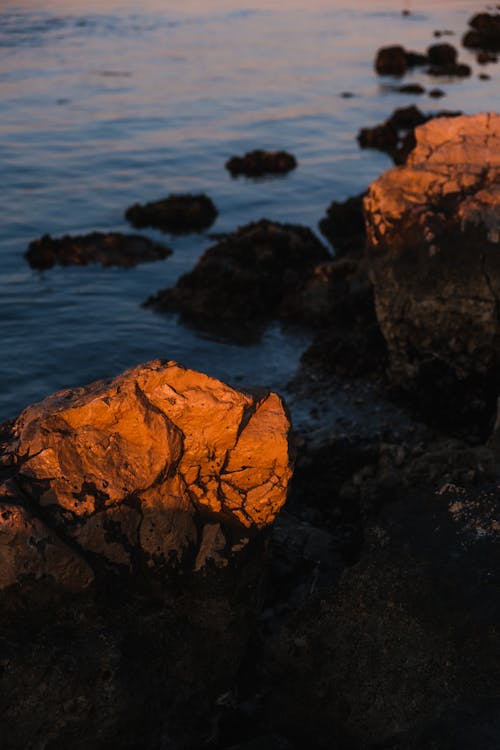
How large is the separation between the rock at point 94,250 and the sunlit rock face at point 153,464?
36.0 feet

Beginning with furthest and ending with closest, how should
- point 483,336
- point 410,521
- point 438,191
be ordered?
point 438,191, point 483,336, point 410,521

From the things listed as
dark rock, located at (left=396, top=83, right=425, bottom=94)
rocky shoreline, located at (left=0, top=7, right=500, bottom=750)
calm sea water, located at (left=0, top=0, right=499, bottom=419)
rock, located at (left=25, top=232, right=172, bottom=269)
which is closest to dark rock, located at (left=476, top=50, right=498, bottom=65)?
calm sea water, located at (left=0, top=0, right=499, bottom=419)

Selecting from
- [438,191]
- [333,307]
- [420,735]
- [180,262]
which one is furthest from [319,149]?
[420,735]

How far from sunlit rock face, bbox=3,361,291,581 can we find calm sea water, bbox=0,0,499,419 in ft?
19.6

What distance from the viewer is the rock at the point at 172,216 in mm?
18078

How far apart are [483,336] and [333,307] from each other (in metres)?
3.83

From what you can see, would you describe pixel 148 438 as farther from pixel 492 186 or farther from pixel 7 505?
pixel 492 186

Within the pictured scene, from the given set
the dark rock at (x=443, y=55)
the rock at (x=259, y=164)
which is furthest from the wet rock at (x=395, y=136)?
the dark rock at (x=443, y=55)

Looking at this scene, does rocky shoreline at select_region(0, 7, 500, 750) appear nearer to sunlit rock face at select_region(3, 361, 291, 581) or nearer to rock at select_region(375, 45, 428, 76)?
sunlit rock face at select_region(3, 361, 291, 581)

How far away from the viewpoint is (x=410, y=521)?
6059 millimetres

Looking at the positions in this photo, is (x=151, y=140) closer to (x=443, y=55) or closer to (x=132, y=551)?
(x=132, y=551)

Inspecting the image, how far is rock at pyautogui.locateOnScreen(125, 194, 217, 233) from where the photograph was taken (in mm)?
18078

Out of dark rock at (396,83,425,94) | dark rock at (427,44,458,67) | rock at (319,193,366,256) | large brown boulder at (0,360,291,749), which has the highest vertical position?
large brown boulder at (0,360,291,749)

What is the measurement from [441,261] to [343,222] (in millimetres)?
8000
